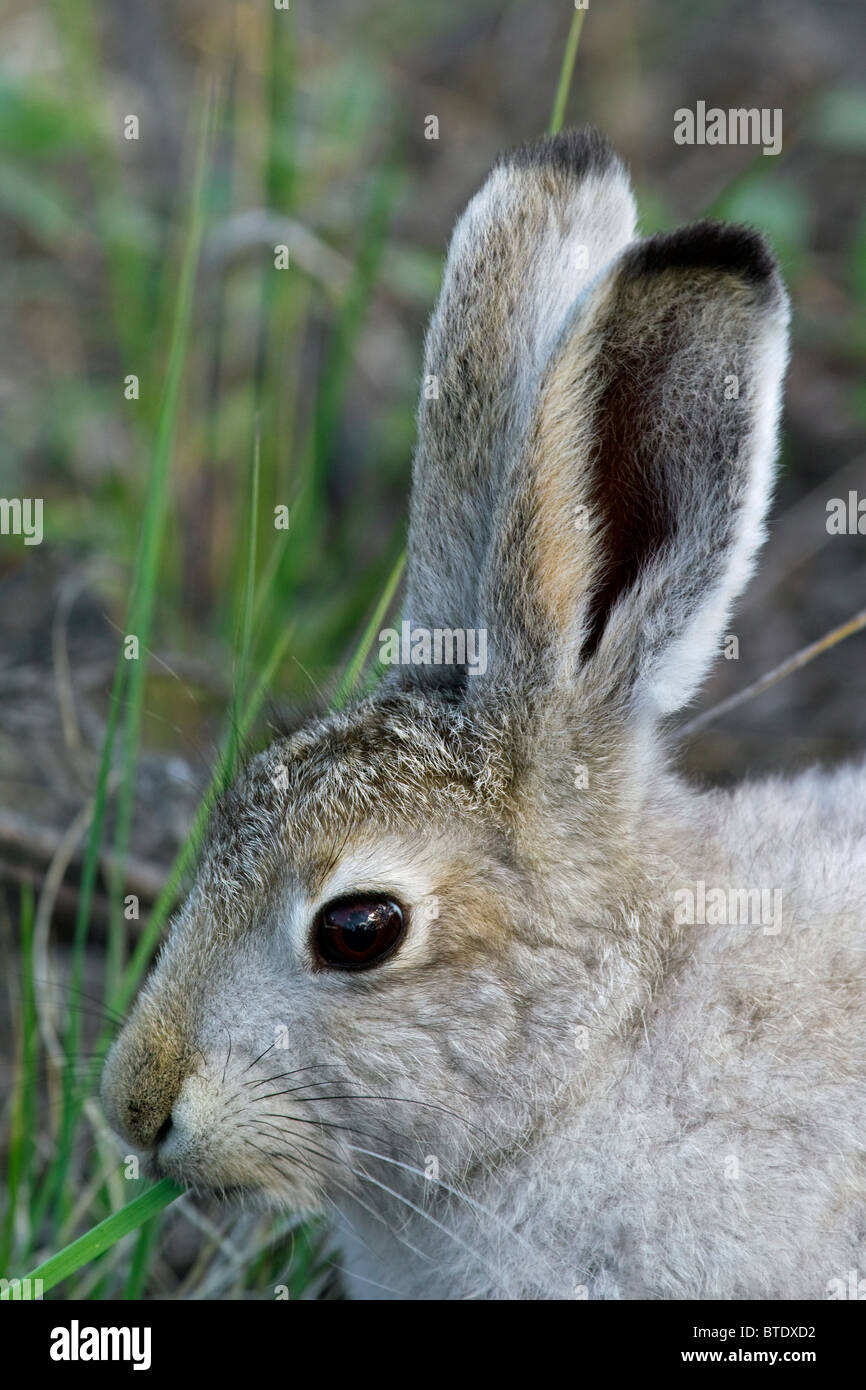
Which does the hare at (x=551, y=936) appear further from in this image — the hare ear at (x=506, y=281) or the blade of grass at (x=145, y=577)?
the blade of grass at (x=145, y=577)

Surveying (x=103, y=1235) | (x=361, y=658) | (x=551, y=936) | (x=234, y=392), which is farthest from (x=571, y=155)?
(x=234, y=392)

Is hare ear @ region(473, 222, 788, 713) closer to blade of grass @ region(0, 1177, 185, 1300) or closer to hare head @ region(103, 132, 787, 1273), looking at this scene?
hare head @ region(103, 132, 787, 1273)

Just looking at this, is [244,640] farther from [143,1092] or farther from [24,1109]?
[24,1109]

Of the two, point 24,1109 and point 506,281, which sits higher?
point 506,281

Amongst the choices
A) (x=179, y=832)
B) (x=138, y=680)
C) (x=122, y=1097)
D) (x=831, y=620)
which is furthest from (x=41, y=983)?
(x=831, y=620)

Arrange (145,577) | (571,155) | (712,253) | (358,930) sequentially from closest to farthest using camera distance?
(712,253) < (358,930) < (571,155) < (145,577)

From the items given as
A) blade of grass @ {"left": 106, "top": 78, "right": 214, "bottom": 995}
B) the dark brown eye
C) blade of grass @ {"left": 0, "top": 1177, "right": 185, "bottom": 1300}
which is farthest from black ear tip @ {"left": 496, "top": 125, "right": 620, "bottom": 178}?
blade of grass @ {"left": 0, "top": 1177, "right": 185, "bottom": 1300}


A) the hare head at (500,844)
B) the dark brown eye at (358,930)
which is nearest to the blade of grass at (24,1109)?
the hare head at (500,844)
